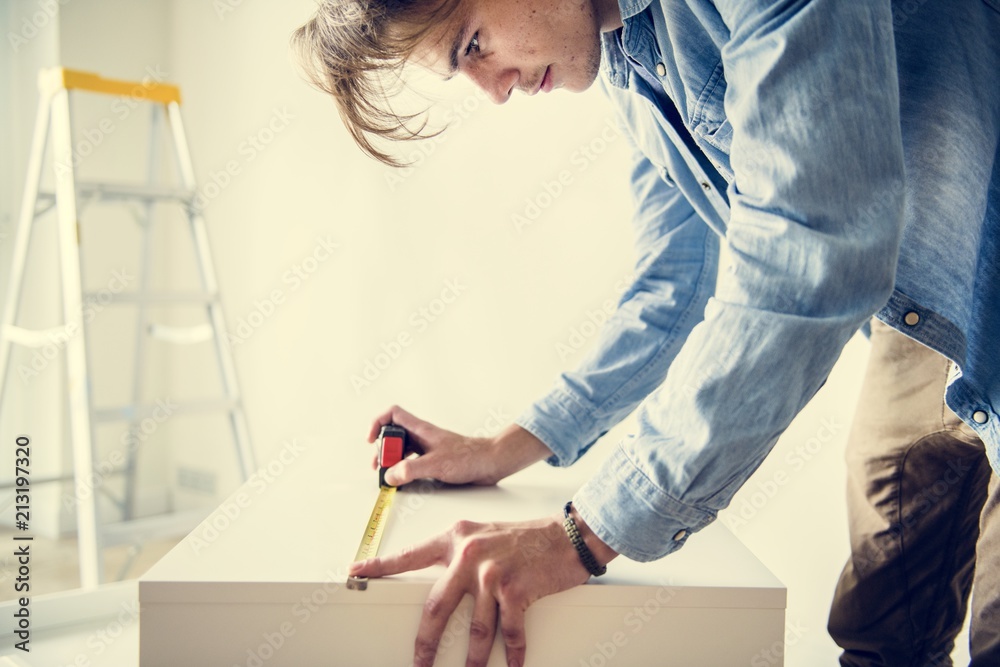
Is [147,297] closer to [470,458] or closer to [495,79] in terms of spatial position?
[470,458]

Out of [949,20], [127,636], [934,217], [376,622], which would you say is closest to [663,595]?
[376,622]

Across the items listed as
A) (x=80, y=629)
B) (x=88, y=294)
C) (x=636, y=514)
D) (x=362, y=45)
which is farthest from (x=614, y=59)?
(x=88, y=294)

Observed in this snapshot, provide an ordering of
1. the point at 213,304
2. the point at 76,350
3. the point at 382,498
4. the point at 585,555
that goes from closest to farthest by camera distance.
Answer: the point at 585,555 < the point at 382,498 < the point at 76,350 < the point at 213,304

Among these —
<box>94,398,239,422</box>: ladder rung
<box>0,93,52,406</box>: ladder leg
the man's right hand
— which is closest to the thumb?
the man's right hand

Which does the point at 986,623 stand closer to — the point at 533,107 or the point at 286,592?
the point at 286,592

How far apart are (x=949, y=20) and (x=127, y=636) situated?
5.24ft

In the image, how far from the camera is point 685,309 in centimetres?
117

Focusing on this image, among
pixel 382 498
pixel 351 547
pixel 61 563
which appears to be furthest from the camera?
pixel 61 563

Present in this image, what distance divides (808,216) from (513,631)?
0.43 metres

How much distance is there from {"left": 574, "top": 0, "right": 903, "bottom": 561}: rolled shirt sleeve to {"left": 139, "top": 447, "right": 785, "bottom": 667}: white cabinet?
111mm

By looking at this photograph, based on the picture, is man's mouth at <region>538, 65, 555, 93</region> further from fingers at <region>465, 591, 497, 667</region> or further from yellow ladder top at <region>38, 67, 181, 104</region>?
yellow ladder top at <region>38, 67, 181, 104</region>

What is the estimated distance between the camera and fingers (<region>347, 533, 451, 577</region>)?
2.46ft

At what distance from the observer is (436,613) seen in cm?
72

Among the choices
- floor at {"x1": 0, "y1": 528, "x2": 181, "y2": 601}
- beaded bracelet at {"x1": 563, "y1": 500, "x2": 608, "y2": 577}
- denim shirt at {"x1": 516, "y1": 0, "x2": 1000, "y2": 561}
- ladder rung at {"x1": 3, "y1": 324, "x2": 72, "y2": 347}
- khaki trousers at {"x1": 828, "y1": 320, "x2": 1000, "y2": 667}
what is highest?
denim shirt at {"x1": 516, "y1": 0, "x2": 1000, "y2": 561}
